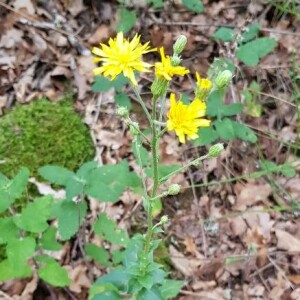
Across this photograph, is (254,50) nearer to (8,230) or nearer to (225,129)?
(225,129)

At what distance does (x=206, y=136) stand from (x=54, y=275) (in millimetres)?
1153

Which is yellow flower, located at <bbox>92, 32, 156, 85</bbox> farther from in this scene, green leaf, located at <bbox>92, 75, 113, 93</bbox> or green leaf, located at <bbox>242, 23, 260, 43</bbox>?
green leaf, located at <bbox>242, 23, 260, 43</bbox>

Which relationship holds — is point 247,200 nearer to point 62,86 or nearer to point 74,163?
point 74,163

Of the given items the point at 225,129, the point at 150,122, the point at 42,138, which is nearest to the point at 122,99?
the point at 42,138

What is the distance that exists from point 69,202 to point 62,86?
1.23 metres

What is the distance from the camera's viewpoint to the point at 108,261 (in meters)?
2.97

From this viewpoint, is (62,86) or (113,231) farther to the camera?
(62,86)

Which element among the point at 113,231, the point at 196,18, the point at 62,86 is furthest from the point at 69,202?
the point at 196,18

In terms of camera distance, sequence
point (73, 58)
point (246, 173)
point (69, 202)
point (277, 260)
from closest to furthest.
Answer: point (69, 202) → point (277, 260) → point (246, 173) → point (73, 58)

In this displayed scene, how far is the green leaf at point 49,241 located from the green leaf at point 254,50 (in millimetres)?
1541

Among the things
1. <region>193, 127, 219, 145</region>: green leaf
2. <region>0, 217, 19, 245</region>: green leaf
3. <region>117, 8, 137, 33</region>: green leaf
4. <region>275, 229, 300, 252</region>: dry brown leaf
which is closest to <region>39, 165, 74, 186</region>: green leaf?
<region>0, 217, 19, 245</region>: green leaf

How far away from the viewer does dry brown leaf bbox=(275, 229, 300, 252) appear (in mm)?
3320

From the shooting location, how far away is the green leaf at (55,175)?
8.76 feet

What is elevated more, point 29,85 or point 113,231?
point 29,85
